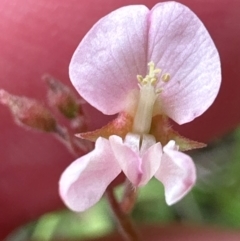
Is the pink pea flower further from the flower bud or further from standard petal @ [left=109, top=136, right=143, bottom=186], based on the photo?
the flower bud

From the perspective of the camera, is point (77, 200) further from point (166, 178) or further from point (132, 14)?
point (132, 14)

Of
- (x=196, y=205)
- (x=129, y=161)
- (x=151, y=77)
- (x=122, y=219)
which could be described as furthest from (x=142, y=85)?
(x=196, y=205)

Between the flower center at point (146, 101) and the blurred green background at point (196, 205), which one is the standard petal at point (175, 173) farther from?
the blurred green background at point (196, 205)

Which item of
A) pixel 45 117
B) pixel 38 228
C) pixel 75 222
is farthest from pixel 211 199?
pixel 45 117

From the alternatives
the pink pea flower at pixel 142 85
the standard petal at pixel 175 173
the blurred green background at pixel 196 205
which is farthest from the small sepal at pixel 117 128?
the blurred green background at pixel 196 205

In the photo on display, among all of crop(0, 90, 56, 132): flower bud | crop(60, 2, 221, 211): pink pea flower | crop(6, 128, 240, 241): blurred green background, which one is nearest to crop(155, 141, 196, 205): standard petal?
crop(60, 2, 221, 211): pink pea flower

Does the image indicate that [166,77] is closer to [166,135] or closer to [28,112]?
[166,135]
